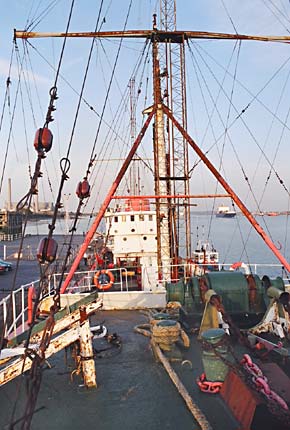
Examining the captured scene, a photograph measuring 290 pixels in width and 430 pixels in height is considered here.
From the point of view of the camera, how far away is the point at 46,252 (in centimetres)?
442

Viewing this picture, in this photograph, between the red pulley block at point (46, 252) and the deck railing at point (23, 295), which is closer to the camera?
the red pulley block at point (46, 252)

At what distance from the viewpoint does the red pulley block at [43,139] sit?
15.1 ft

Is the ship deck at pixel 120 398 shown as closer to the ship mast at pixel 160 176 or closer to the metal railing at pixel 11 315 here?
the metal railing at pixel 11 315

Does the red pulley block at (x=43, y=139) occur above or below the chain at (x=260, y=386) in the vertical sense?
above

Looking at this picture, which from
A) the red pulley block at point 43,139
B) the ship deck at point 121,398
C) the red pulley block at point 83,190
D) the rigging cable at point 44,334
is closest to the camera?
the rigging cable at point 44,334

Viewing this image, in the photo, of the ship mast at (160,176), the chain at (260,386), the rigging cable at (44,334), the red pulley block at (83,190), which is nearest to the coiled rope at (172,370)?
the chain at (260,386)

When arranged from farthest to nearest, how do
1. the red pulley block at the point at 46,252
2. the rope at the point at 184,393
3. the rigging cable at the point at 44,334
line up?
the rope at the point at 184,393, the red pulley block at the point at 46,252, the rigging cable at the point at 44,334

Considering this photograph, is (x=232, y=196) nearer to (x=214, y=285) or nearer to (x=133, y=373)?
(x=214, y=285)

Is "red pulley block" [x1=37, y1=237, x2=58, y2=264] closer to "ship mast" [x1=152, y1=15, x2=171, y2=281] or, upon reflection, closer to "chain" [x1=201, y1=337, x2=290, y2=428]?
"chain" [x1=201, y1=337, x2=290, y2=428]

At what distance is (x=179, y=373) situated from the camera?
775 cm

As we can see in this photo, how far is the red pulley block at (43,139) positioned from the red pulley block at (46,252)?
44.1 inches

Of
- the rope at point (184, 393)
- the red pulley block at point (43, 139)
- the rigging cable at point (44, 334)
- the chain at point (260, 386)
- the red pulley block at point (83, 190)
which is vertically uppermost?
the red pulley block at point (43, 139)

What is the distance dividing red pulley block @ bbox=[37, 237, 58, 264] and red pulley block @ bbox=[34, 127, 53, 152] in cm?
112

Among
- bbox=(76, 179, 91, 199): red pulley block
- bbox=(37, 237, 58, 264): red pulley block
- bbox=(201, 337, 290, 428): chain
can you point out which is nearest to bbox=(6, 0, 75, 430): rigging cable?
bbox=(37, 237, 58, 264): red pulley block
